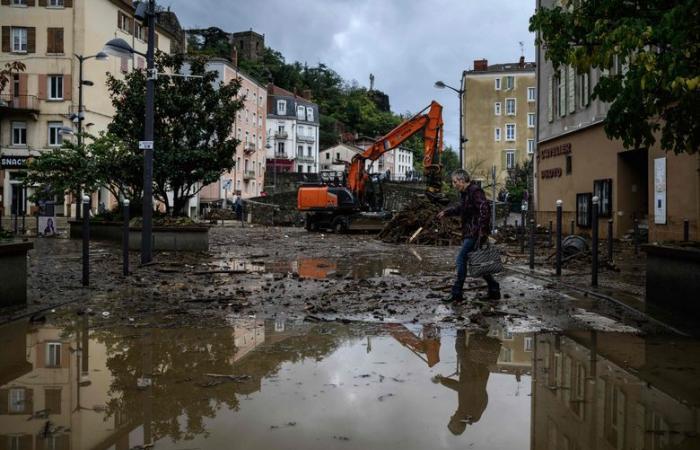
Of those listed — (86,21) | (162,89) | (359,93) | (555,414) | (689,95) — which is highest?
(359,93)

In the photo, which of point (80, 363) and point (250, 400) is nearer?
point (250, 400)

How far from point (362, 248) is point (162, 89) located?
7.62 m

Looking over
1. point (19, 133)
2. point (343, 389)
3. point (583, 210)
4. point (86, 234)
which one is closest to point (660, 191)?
point (583, 210)

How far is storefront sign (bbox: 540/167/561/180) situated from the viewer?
94.5 feet

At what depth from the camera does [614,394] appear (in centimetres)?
457

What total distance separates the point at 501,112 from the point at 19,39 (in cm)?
4919

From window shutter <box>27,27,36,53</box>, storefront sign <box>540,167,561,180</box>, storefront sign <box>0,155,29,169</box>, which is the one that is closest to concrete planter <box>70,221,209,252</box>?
storefront sign <box>540,167,561,180</box>

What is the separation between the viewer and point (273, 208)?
4944cm

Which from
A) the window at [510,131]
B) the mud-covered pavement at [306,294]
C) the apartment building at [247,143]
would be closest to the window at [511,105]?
the window at [510,131]

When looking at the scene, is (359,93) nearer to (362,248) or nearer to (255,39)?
(255,39)

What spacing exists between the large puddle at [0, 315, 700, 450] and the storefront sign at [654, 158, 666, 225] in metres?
14.5

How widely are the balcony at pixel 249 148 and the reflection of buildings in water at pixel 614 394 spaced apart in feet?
232

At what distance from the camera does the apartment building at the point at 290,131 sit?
10019cm

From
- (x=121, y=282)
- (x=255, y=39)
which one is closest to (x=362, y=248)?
(x=121, y=282)
